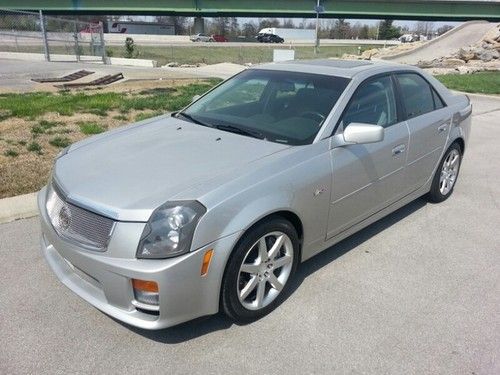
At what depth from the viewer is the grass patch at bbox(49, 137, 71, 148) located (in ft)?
20.0

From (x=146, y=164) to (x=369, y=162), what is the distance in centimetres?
168

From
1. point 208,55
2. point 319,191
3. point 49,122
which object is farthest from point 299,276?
point 208,55

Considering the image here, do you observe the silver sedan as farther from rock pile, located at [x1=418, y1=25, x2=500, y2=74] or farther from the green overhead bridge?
the green overhead bridge

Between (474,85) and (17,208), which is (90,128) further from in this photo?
(474,85)

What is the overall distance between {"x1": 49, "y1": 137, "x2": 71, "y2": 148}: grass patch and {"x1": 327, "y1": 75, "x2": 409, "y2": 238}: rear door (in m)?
4.26

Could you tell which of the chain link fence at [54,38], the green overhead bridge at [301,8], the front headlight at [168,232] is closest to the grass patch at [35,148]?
the front headlight at [168,232]

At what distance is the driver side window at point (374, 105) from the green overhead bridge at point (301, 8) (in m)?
57.7

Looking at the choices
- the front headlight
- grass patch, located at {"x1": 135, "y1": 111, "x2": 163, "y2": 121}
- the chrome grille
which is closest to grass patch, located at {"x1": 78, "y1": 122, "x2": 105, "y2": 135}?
grass patch, located at {"x1": 135, "y1": 111, "x2": 163, "y2": 121}

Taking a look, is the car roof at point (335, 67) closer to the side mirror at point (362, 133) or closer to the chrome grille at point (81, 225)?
the side mirror at point (362, 133)

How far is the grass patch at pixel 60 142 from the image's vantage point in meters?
6.11

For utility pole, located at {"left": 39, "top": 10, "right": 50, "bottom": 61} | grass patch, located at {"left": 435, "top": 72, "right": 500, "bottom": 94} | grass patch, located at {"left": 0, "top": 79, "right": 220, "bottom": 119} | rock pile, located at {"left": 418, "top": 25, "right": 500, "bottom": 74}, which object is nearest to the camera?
grass patch, located at {"left": 0, "top": 79, "right": 220, "bottom": 119}

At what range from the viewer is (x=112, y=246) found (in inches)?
93.1

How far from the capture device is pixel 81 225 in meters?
2.52

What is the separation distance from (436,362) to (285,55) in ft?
82.6
